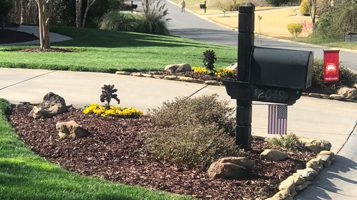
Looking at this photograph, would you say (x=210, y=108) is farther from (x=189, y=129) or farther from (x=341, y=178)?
(x=341, y=178)

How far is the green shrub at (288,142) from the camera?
6.80 meters

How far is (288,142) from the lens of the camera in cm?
682

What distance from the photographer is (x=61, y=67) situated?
12.7 m

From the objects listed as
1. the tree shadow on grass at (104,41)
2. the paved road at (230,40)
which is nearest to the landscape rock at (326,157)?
the paved road at (230,40)

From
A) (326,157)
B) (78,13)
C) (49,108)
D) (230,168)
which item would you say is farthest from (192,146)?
(78,13)

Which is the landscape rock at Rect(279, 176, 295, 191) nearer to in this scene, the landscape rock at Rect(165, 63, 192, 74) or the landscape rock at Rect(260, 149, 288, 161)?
the landscape rock at Rect(260, 149, 288, 161)

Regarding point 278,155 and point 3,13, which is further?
point 3,13

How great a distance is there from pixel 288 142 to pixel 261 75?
1.13 metres

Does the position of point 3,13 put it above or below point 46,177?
above

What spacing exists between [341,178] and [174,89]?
16.8ft

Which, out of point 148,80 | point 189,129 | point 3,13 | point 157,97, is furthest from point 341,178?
point 3,13

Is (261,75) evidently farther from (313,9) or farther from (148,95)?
(313,9)

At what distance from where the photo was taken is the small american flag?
21.2 feet

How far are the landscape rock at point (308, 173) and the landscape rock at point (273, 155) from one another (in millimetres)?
374
